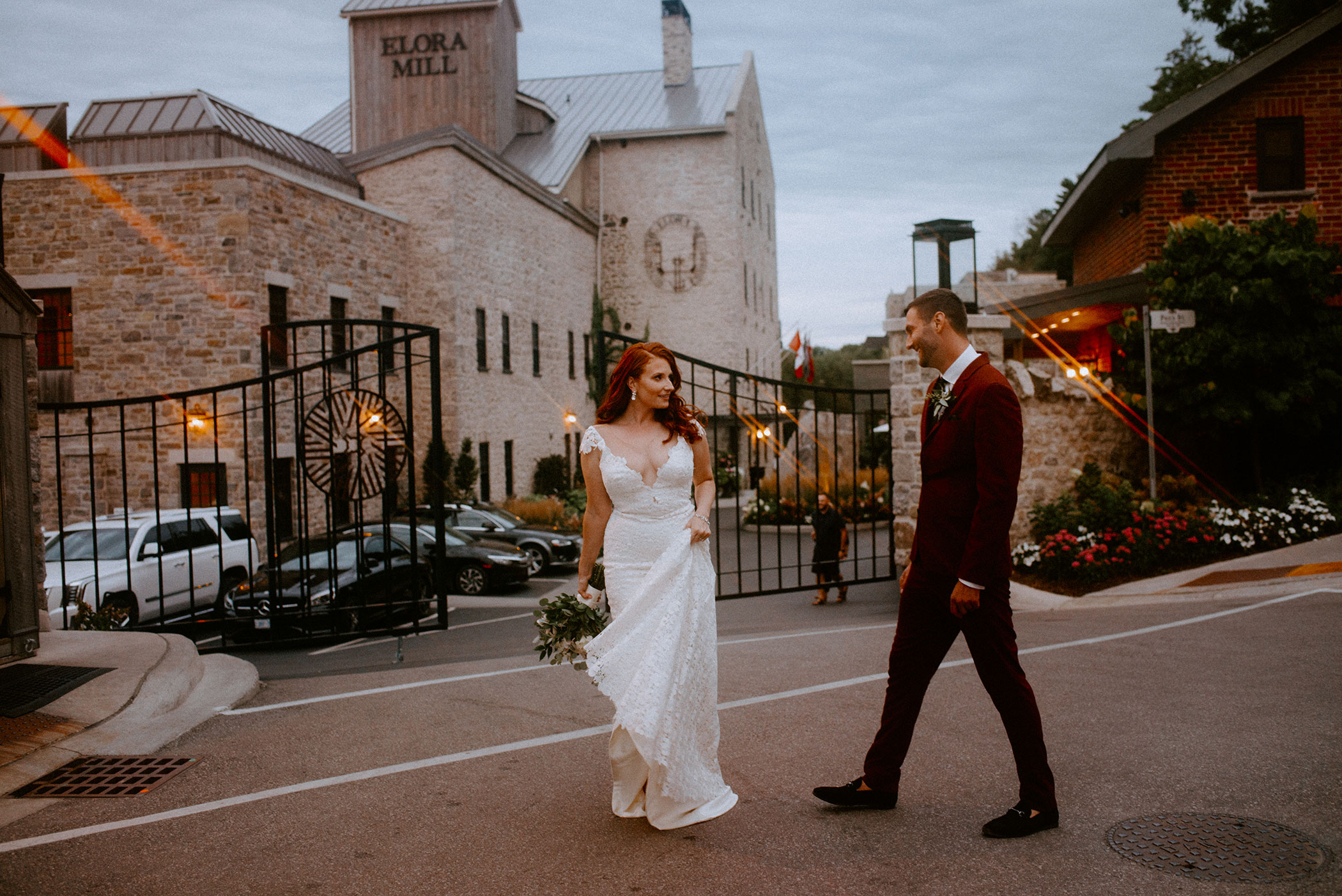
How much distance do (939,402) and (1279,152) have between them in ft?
52.9

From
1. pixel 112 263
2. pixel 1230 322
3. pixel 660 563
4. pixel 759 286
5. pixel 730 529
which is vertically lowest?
pixel 730 529

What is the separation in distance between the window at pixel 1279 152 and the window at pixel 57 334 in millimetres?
21917

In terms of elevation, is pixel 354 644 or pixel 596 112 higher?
pixel 596 112

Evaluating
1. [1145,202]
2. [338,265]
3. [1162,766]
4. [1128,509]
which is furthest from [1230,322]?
[338,265]

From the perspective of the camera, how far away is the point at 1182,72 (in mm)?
35719

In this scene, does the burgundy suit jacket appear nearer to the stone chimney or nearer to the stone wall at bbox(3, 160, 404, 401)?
the stone wall at bbox(3, 160, 404, 401)

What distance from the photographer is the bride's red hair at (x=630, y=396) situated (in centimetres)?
423

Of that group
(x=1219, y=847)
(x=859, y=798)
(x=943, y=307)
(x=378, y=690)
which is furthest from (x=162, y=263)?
(x=1219, y=847)

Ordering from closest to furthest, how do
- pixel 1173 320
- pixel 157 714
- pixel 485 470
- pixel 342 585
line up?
pixel 157 714 < pixel 1173 320 < pixel 342 585 < pixel 485 470

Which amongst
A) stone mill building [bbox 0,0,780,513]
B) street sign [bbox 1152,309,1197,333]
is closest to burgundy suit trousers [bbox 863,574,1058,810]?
→ stone mill building [bbox 0,0,780,513]

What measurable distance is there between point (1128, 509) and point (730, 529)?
14.1 m

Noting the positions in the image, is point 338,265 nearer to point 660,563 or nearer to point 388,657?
point 388,657

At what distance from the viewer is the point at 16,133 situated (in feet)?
72.6

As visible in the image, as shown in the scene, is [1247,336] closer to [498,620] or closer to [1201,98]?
[1201,98]
